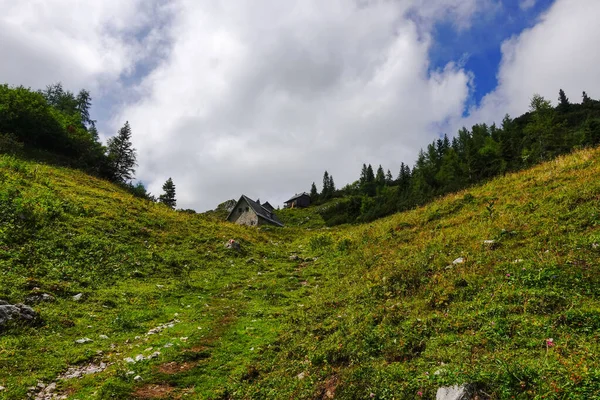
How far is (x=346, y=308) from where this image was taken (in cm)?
1164

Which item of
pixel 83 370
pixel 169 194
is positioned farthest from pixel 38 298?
pixel 169 194

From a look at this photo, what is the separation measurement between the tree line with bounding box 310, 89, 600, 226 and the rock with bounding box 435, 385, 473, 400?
26.5 m

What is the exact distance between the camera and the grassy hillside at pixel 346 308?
21.4 ft

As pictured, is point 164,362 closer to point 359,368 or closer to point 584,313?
point 359,368

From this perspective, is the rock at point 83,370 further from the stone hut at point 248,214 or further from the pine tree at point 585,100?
the pine tree at point 585,100

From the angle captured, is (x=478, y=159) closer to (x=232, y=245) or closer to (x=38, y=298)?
(x=232, y=245)

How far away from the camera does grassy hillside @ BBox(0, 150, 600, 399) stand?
654 cm

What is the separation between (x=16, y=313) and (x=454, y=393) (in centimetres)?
1271

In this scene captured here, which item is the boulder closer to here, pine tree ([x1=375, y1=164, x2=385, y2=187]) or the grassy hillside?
the grassy hillside

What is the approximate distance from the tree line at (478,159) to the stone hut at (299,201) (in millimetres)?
5203

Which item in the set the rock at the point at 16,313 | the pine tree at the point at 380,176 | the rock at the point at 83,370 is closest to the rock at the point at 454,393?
the rock at the point at 83,370

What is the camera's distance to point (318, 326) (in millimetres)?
10719

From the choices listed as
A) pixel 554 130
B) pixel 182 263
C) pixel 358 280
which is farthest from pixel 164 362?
pixel 554 130

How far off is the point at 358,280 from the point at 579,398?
1022 cm
